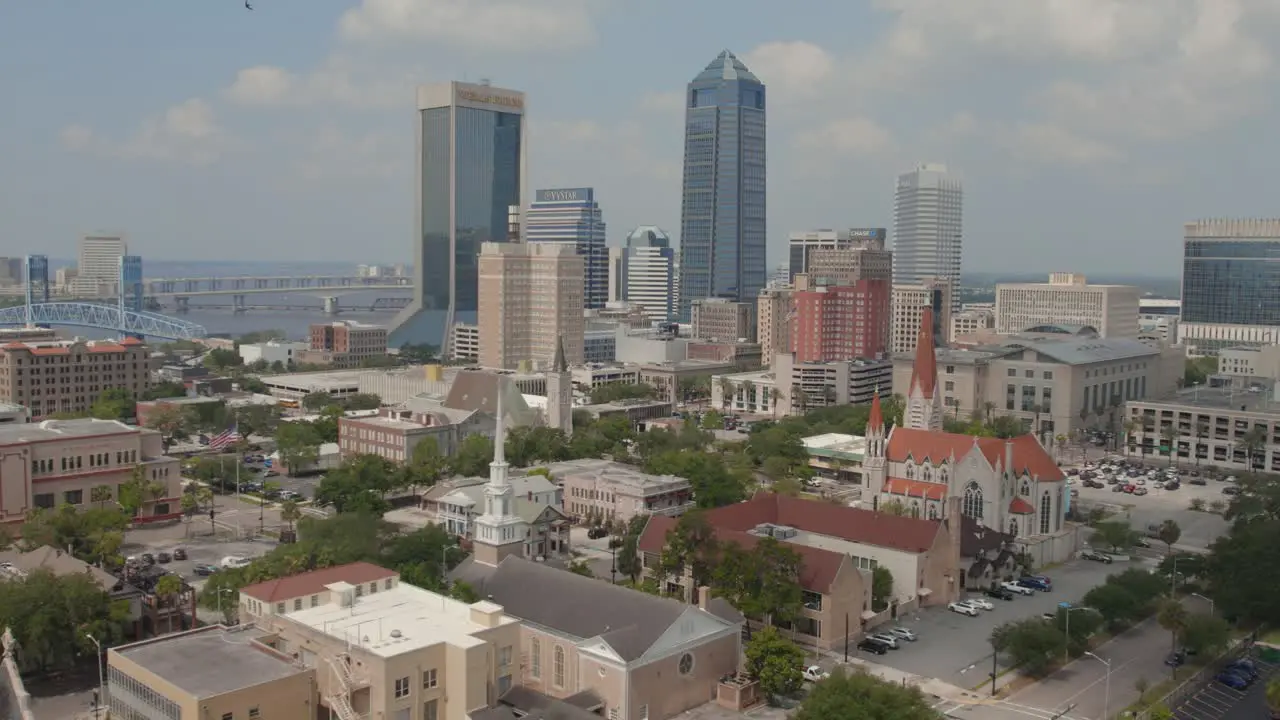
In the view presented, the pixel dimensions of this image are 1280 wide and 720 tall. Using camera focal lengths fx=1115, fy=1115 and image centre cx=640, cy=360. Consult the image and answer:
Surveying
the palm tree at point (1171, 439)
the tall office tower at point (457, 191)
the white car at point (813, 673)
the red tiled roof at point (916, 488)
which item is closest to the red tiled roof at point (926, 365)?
the red tiled roof at point (916, 488)

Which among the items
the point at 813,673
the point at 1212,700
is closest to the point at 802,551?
the point at 813,673

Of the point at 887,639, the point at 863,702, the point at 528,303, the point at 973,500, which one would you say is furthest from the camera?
the point at 528,303

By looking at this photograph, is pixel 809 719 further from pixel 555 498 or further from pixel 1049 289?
pixel 1049 289

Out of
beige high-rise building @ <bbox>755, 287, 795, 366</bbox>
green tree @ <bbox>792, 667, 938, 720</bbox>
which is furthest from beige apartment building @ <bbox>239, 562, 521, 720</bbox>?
beige high-rise building @ <bbox>755, 287, 795, 366</bbox>

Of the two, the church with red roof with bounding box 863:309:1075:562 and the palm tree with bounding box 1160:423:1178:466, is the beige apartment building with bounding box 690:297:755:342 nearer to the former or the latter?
the palm tree with bounding box 1160:423:1178:466

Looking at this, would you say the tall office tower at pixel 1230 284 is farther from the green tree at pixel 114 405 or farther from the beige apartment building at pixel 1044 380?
the green tree at pixel 114 405

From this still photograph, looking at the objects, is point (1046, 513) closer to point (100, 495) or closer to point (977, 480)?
point (977, 480)
